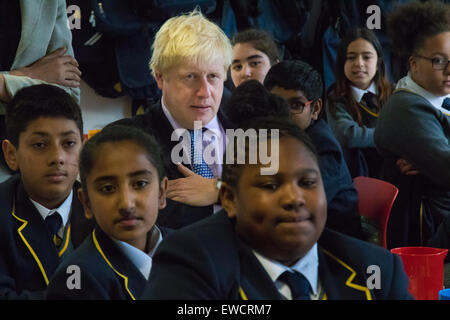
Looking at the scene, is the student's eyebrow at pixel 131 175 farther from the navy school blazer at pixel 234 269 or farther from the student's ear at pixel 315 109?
the student's ear at pixel 315 109

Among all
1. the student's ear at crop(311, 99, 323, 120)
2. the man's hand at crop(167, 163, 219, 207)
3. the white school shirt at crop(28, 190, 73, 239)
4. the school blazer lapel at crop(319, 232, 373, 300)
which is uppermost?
the student's ear at crop(311, 99, 323, 120)

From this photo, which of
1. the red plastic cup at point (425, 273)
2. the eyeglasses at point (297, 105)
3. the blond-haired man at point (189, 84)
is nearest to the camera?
the red plastic cup at point (425, 273)

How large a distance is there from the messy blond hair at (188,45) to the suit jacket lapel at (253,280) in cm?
51

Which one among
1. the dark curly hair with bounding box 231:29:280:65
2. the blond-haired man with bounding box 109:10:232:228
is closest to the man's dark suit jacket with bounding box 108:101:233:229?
the blond-haired man with bounding box 109:10:232:228

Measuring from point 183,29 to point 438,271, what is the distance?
21.8 inches

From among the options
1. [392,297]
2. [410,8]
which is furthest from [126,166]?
[410,8]

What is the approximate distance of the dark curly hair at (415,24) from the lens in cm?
134

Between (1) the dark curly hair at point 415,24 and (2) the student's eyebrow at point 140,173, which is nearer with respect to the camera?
(2) the student's eyebrow at point 140,173

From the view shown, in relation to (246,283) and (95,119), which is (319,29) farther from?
(246,283)

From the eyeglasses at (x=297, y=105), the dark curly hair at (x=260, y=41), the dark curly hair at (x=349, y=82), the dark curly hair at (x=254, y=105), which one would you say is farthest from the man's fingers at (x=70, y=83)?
the dark curly hair at (x=349, y=82)

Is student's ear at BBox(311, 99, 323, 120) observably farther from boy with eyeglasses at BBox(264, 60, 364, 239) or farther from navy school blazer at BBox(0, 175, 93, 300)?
navy school blazer at BBox(0, 175, 93, 300)

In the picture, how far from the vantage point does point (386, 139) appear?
54.4 inches

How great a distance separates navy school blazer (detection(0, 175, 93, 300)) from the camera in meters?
0.76

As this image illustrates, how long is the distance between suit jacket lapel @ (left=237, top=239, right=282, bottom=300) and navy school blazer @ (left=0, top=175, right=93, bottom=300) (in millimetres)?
287
